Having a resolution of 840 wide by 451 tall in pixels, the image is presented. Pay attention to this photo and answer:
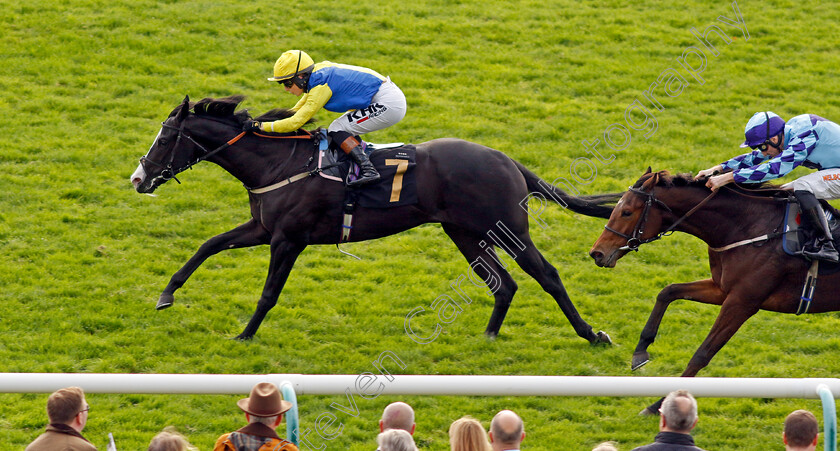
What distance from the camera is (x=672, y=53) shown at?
14.1 m

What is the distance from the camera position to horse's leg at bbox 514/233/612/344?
7.84 metres

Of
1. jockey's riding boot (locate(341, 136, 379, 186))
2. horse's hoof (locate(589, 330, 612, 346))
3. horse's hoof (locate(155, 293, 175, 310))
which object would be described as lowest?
horse's hoof (locate(155, 293, 175, 310))

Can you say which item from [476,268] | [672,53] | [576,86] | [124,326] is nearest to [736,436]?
[476,268]

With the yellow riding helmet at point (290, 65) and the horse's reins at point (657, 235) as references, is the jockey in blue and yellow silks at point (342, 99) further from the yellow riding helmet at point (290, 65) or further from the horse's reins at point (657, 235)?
the horse's reins at point (657, 235)

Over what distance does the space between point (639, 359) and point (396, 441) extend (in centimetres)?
380

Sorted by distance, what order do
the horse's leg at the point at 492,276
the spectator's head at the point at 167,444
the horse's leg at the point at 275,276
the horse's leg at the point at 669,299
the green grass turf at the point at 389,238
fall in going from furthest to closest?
the horse's leg at the point at 492,276 → the horse's leg at the point at 275,276 → the horse's leg at the point at 669,299 → the green grass turf at the point at 389,238 → the spectator's head at the point at 167,444

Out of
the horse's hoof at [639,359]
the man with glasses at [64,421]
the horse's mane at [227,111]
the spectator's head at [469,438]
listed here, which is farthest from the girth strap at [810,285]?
the man with glasses at [64,421]

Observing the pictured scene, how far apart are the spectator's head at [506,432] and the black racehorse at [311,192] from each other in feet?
12.5

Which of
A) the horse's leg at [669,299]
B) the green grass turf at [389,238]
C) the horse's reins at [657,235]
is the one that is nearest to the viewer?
the horse's reins at [657,235]

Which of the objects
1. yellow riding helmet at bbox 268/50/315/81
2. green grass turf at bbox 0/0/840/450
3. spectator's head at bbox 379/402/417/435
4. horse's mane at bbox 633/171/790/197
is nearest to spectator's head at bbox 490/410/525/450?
spectator's head at bbox 379/402/417/435

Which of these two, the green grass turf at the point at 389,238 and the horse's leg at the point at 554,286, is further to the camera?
the horse's leg at the point at 554,286

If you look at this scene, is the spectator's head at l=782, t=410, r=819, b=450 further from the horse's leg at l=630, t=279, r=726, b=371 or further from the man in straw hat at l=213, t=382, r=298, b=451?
the horse's leg at l=630, t=279, r=726, b=371

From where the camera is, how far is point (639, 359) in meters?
7.20

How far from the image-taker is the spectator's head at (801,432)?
406 centimetres
